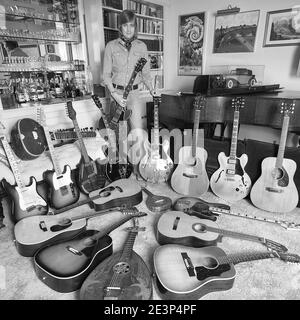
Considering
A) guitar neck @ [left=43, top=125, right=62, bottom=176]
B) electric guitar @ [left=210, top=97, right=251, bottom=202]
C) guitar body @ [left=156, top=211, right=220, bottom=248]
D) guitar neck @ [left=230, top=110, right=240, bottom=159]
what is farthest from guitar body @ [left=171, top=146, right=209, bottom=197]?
guitar neck @ [left=43, top=125, right=62, bottom=176]

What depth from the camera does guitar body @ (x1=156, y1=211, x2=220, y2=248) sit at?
4.72ft

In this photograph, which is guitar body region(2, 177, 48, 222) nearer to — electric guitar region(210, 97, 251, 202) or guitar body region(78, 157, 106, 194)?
guitar body region(78, 157, 106, 194)

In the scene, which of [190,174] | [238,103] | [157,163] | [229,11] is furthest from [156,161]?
[229,11]

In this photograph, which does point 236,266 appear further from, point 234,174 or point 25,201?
point 25,201

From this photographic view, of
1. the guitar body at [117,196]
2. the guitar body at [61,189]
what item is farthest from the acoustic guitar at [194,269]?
the guitar body at [61,189]

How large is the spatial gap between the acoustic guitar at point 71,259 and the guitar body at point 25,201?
48 cm

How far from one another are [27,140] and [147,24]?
2.40 metres

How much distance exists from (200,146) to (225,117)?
1.08 feet

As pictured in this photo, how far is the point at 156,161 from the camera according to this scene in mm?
2305

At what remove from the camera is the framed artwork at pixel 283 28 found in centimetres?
259

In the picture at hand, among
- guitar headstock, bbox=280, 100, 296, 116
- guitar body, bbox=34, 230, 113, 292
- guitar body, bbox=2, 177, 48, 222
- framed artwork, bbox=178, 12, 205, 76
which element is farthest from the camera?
framed artwork, bbox=178, 12, 205, 76

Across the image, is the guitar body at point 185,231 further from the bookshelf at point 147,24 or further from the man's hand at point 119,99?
the bookshelf at point 147,24

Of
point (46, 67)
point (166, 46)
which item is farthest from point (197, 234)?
point (166, 46)

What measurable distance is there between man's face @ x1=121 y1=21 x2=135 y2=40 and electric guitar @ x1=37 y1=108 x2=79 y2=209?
103 centimetres
